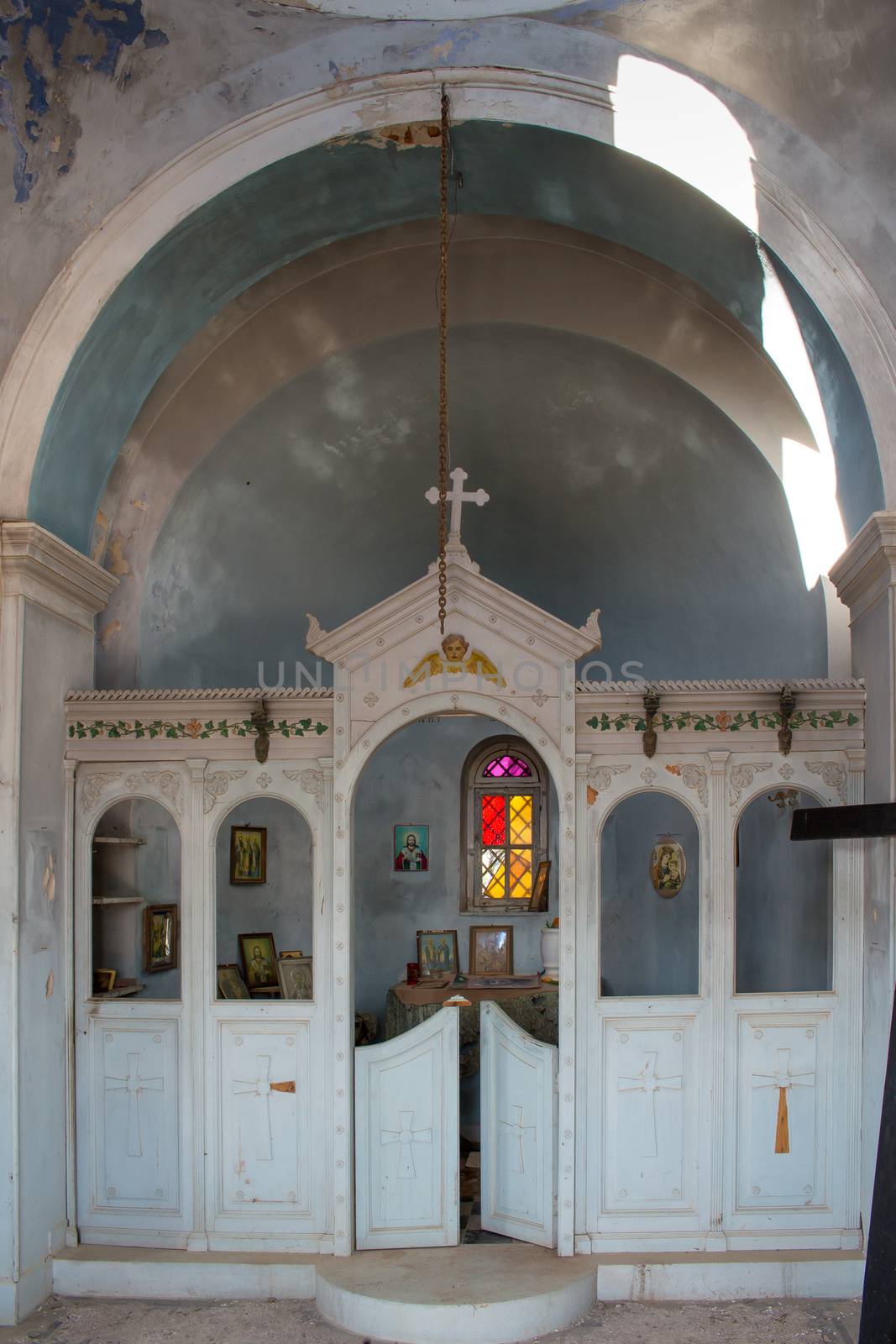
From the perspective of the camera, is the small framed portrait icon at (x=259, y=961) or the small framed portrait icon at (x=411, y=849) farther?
the small framed portrait icon at (x=411, y=849)

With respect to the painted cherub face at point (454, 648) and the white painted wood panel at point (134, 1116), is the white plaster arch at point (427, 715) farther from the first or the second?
the white painted wood panel at point (134, 1116)

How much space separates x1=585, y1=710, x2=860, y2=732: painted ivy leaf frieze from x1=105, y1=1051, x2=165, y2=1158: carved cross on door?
3151 mm

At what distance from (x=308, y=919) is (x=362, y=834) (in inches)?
39.5

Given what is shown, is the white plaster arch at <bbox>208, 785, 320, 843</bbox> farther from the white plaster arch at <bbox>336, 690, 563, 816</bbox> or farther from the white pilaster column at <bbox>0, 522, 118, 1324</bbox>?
the white pilaster column at <bbox>0, 522, 118, 1324</bbox>

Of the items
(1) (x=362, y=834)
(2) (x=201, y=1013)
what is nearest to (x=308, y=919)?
(1) (x=362, y=834)

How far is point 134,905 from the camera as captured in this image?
8344mm

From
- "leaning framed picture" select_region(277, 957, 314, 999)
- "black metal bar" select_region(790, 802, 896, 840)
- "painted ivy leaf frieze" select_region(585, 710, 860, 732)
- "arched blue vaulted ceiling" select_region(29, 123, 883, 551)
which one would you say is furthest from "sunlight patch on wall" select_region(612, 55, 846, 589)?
"leaning framed picture" select_region(277, 957, 314, 999)

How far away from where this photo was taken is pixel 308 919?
10242 millimetres

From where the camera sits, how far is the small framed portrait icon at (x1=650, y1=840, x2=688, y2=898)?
362 inches

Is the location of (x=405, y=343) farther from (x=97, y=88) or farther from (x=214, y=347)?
(x=97, y=88)

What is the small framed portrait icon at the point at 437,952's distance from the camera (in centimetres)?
1071

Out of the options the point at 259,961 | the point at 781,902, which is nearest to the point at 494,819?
the point at 259,961

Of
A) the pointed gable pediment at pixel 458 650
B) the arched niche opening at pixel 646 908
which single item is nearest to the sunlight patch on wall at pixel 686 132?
the pointed gable pediment at pixel 458 650

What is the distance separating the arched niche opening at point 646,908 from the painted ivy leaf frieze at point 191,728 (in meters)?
3.29
